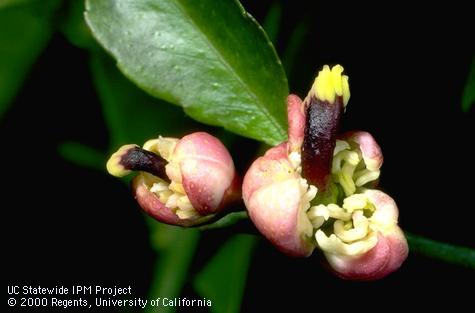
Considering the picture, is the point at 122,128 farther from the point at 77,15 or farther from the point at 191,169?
the point at 191,169

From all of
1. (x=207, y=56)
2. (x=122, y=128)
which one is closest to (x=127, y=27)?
(x=207, y=56)

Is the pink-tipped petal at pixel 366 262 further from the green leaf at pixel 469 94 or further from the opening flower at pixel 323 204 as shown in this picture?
the green leaf at pixel 469 94

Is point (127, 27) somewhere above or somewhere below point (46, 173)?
above

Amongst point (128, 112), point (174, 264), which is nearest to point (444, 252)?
point (174, 264)

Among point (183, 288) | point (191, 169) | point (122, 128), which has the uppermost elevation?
point (191, 169)

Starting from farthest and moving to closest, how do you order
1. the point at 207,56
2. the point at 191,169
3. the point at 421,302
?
the point at 421,302
the point at 207,56
the point at 191,169

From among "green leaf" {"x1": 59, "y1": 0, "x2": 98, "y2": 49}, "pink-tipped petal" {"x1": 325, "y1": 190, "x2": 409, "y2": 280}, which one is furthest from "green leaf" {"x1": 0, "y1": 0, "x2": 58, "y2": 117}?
"pink-tipped petal" {"x1": 325, "y1": 190, "x2": 409, "y2": 280}
